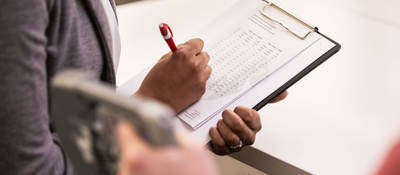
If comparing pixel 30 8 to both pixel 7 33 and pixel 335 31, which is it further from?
pixel 335 31

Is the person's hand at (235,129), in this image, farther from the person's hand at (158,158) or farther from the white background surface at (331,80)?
the person's hand at (158,158)

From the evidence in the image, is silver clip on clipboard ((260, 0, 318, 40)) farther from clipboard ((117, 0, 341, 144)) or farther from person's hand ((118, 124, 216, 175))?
person's hand ((118, 124, 216, 175))

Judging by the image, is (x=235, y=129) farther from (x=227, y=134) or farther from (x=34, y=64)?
(x=34, y=64)

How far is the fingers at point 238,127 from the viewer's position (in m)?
0.71

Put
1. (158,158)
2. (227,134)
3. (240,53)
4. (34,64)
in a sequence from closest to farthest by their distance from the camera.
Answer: (158,158) → (34,64) → (227,134) → (240,53)

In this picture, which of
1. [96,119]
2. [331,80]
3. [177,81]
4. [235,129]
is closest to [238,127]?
[235,129]

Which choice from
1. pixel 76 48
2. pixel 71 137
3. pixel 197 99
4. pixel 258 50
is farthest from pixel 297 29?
pixel 71 137

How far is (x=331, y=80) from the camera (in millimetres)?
869

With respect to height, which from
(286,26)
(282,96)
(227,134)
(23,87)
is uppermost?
(286,26)

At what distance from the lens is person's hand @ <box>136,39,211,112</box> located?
2.47 ft

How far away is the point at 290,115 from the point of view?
0.83 m

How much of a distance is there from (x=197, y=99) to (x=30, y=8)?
12.7 inches

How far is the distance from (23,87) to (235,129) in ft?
1.00

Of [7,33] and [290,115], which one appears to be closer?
[7,33]
